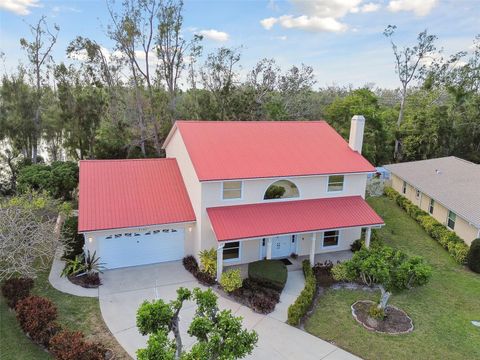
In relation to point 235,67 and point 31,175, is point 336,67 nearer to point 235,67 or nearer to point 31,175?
point 235,67

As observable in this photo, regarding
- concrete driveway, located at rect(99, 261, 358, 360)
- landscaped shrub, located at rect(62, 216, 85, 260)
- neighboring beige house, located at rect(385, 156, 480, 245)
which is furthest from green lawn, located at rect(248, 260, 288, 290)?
neighboring beige house, located at rect(385, 156, 480, 245)

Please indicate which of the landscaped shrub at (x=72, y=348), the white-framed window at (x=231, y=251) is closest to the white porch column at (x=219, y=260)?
the white-framed window at (x=231, y=251)

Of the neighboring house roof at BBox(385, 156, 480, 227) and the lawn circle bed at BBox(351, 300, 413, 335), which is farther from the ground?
the neighboring house roof at BBox(385, 156, 480, 227)

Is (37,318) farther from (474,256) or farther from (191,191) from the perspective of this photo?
(474,256)

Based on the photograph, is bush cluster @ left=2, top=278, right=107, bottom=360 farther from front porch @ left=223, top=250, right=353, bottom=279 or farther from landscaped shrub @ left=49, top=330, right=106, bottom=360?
front porch @ left=223, top=250, right=353, bottom=279

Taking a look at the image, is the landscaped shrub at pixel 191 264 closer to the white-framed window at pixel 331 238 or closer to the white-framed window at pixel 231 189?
the white-framed window at pixel 231 189

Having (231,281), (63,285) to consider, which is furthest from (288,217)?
(63,285)
